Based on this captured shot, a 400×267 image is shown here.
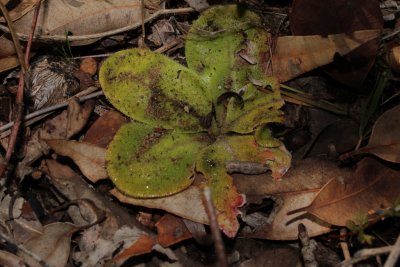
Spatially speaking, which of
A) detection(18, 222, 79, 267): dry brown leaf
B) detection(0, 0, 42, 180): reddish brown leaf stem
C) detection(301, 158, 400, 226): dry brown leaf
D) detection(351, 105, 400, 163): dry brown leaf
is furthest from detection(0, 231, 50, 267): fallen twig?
detection(351, 105, 400, 163): dry brown leaf

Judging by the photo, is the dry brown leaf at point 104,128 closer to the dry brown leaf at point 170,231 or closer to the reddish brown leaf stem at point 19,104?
the reddish brown leaf stem at point 19,104

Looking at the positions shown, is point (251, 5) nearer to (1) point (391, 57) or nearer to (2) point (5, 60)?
(1) point (391, 57)

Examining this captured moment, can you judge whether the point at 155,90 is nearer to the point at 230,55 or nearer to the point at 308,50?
the point at 230,55

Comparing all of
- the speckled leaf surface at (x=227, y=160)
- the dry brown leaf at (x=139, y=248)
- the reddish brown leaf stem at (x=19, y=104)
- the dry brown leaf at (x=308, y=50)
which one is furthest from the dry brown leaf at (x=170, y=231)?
the dry brown leaf at (x=308, y=50)

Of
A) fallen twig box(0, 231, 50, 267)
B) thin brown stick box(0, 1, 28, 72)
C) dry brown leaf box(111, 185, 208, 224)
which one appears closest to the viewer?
fallen twig box(0, 231, 50, 267)

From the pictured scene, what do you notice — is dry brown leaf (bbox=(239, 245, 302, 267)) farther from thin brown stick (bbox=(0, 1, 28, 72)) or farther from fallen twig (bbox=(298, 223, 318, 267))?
thin brown stick (bbox=(0, 1, 28, 72))
